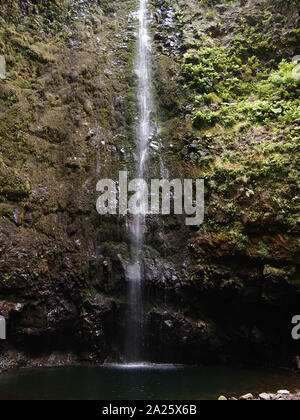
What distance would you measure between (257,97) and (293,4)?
416 cm

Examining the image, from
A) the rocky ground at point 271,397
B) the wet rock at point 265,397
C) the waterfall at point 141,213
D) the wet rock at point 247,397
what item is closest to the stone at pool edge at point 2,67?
the waterfall at point 141,213

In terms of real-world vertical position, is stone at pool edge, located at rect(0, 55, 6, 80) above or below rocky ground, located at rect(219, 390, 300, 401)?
above

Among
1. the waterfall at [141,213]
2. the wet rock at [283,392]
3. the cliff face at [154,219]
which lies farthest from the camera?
the waterfall at [141,213]

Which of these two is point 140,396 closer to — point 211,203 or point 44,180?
point 211,203

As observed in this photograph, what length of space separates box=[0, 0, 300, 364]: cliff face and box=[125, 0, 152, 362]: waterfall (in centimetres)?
23

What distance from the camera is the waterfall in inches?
314

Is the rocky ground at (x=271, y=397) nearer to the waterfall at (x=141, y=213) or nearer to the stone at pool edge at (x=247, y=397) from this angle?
the stone at pool edge at (x=247, y=397)

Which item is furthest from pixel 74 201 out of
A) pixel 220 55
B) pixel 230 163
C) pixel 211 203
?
pixel 220 55

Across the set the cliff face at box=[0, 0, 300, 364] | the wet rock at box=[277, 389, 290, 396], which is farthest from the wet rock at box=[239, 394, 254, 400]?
the cliff face at box=[0, 0, 300, 364]

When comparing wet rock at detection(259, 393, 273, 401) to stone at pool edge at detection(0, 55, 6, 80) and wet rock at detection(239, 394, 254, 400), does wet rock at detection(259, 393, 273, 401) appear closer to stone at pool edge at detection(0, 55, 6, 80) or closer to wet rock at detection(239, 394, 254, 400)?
wet rock at detection(239, 394, 254, 400)

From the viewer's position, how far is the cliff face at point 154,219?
7.60 m

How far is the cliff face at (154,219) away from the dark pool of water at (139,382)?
730mm

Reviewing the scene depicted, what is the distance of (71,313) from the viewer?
7.95m

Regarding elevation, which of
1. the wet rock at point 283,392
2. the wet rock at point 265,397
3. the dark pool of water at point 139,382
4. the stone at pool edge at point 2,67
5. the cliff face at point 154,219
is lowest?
the dark pool of water at point 139,382
